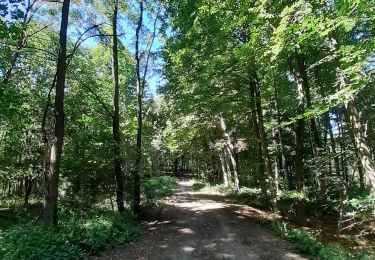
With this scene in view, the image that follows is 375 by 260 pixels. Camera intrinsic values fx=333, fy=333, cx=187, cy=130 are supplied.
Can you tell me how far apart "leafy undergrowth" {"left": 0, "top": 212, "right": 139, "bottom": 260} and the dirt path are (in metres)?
0.53

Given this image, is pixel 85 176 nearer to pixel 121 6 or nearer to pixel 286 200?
pixel 121 6

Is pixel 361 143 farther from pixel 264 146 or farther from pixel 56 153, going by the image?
pixel 56 153

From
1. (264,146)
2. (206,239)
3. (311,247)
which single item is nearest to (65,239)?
(206,239)

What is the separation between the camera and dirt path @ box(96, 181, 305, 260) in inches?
379

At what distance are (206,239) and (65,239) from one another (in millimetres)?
4645

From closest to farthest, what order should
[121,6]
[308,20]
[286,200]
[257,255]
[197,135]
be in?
[308,20], [257,255], [121,6], [286,200], [197,135]

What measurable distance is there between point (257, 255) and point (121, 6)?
12501 millimetres

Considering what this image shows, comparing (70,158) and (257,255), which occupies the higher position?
(70,158)

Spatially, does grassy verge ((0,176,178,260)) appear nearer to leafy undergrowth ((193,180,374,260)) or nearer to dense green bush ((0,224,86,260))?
dense green bush ((0,224,86,260))

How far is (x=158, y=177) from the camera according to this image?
1609cm

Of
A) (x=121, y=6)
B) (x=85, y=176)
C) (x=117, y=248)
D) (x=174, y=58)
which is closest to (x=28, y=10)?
(x=121, y=6)

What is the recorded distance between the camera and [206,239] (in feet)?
37.4

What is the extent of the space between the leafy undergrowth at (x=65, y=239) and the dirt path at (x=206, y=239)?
531 mm

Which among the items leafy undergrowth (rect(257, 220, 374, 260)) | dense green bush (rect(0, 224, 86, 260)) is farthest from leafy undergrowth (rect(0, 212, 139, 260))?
leafy undergrowth (rect(257, 220, 374, 260))
